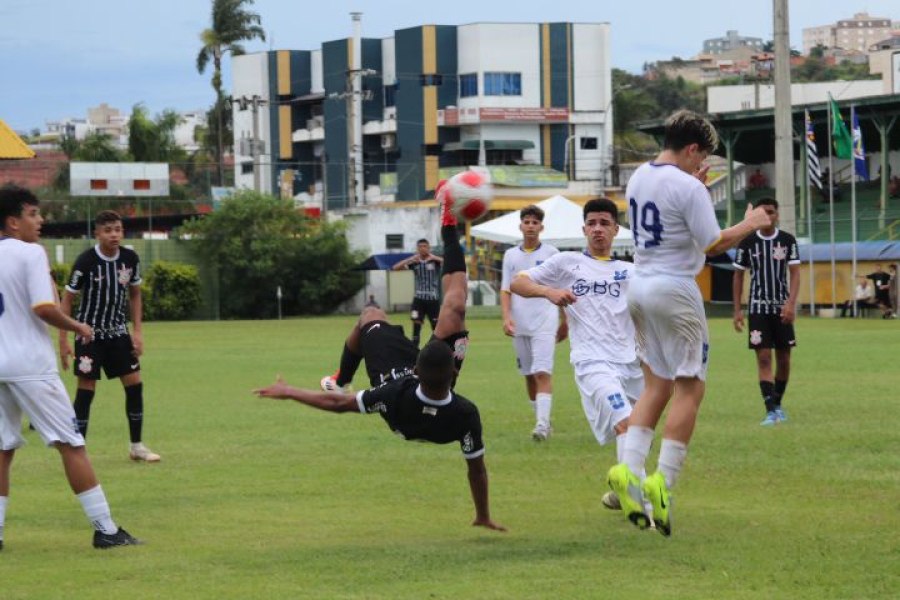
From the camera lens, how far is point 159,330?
4978 cm

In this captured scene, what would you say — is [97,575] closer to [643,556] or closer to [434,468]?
[643,556]

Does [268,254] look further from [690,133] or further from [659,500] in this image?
[659,500]

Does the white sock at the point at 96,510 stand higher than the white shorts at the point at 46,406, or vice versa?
the white shorts at the point at 46,406

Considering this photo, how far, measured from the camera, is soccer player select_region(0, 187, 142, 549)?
956 cm

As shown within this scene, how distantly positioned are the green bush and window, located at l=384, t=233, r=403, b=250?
535 inches

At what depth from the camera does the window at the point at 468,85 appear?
95562mm

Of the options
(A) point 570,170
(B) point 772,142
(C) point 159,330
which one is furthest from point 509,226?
(A) point 570,170

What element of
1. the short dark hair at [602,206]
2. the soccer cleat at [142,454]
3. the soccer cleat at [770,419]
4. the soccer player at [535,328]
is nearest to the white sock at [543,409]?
the soccer player at [535,328]

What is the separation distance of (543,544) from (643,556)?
771mm

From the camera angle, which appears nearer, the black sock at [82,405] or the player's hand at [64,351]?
the player's hand at [64,351]

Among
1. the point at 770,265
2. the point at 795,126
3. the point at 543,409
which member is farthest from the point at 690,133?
the point at 795,126

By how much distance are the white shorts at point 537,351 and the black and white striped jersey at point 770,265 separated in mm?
2653

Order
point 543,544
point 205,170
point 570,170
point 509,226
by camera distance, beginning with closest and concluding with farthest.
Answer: point 543,544 → point 509,226 → point 205,170 → point 570,170

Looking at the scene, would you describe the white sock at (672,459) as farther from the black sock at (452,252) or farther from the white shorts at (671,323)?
the black sock at (452,252)
